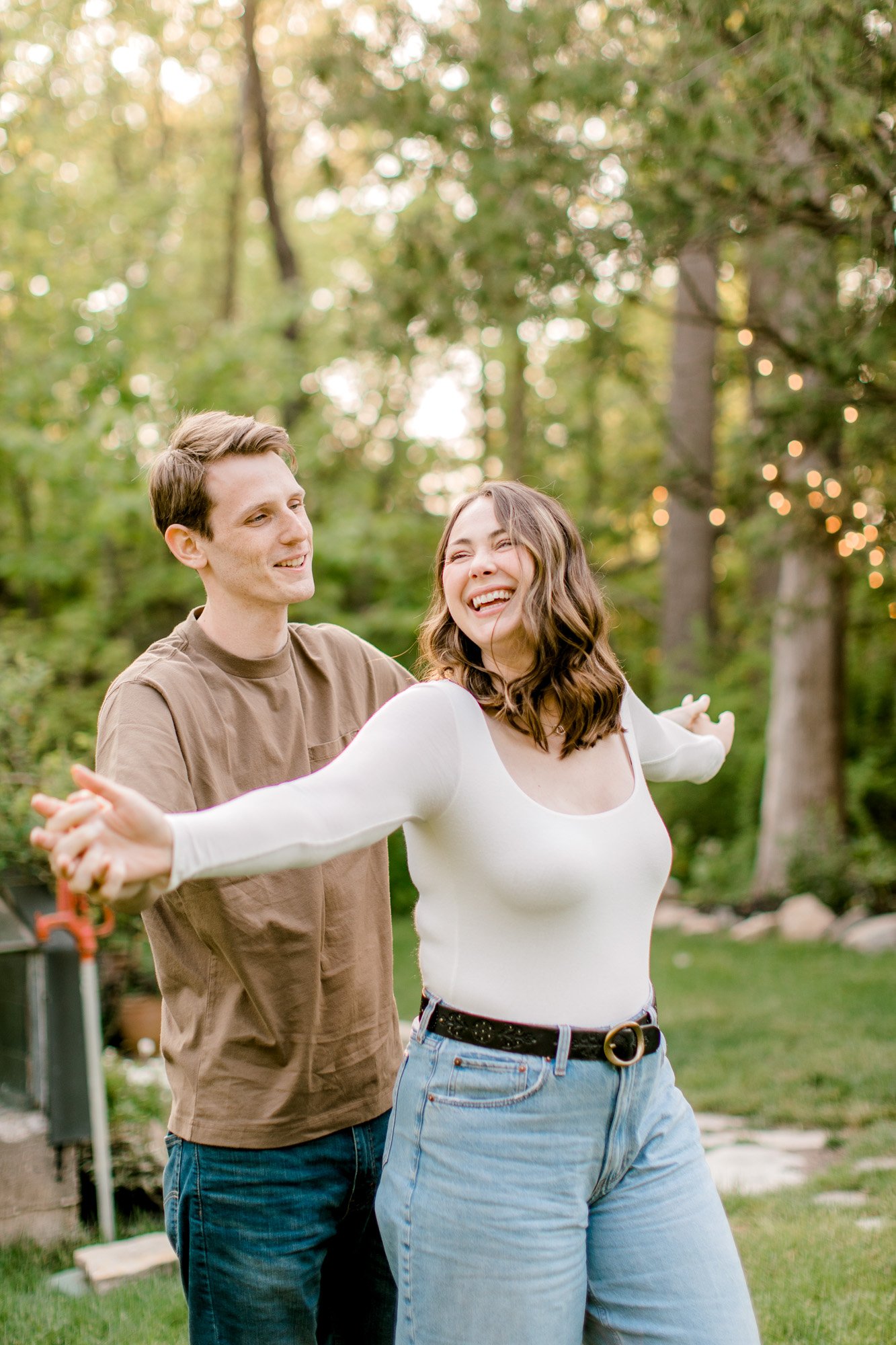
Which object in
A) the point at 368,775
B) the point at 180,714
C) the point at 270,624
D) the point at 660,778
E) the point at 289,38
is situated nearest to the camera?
the point at 368,775

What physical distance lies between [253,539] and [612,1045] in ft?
3.53

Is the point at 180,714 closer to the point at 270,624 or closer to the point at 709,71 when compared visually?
the point at 270,624

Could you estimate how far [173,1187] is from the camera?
2098 millimetres

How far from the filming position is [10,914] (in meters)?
4.48

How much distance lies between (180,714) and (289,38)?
17.0 m

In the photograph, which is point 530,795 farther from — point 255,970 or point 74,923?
point 74,923

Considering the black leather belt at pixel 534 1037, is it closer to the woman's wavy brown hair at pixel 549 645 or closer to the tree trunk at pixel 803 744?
the woman's wavy brown hair at pixel 549 645

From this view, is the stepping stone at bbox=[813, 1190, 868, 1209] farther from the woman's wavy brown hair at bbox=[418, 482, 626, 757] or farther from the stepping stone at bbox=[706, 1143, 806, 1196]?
the woman's wavy brown hair at bbox=[418, 482, 626, 757]

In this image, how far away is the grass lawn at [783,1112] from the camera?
3.43 meters

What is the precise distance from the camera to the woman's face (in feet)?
6.63

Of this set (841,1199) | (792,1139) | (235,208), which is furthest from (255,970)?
(235,208)

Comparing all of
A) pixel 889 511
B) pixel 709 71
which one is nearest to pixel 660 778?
pixel 709 71

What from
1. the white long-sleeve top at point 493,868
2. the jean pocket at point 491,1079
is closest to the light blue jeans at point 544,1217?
the jean pocket at point 491,1079

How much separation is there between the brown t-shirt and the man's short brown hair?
0.73ft
